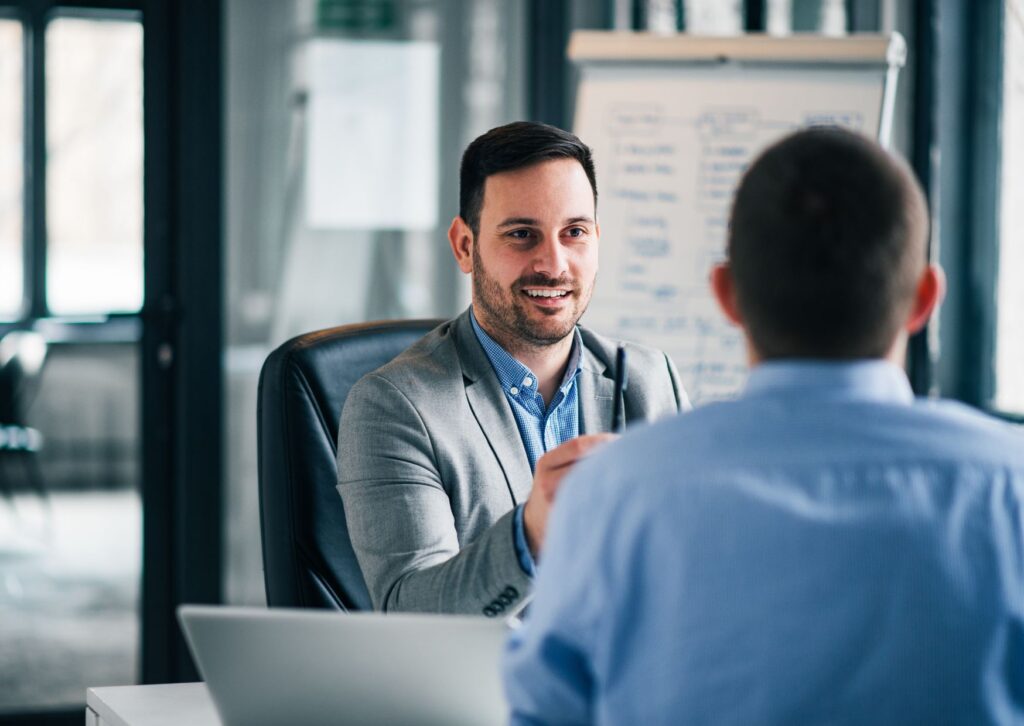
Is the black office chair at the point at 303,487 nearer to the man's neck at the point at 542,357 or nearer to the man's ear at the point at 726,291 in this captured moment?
the man's neck at the point at 542,357

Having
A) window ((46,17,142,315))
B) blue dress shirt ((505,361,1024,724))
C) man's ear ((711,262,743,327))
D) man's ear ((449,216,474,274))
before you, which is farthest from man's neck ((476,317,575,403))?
window ((46,17,142,315))

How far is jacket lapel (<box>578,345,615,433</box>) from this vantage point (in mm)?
1770

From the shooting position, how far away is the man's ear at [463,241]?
1820 millimetres

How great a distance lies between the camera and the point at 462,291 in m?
3.51

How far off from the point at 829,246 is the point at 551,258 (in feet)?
3.15

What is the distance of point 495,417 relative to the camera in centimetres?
168

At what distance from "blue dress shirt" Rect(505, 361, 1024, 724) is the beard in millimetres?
922

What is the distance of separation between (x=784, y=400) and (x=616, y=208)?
2399mm

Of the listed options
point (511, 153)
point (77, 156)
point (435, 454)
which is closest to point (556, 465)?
point (435, 454)

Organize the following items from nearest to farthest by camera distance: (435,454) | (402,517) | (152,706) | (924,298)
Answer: (924,298), (152,706), (402,517), (435,454)

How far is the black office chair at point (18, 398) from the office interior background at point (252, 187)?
22 mm

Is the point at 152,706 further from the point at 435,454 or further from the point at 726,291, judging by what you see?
the point at 726,291

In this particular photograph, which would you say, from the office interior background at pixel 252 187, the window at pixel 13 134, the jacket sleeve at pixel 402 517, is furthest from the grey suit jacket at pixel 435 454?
the window at pixel 13 134

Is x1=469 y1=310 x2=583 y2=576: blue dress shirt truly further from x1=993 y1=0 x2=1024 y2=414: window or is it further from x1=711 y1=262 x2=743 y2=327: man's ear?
x1=993 y1=0 x2=1024 y2=414: window
